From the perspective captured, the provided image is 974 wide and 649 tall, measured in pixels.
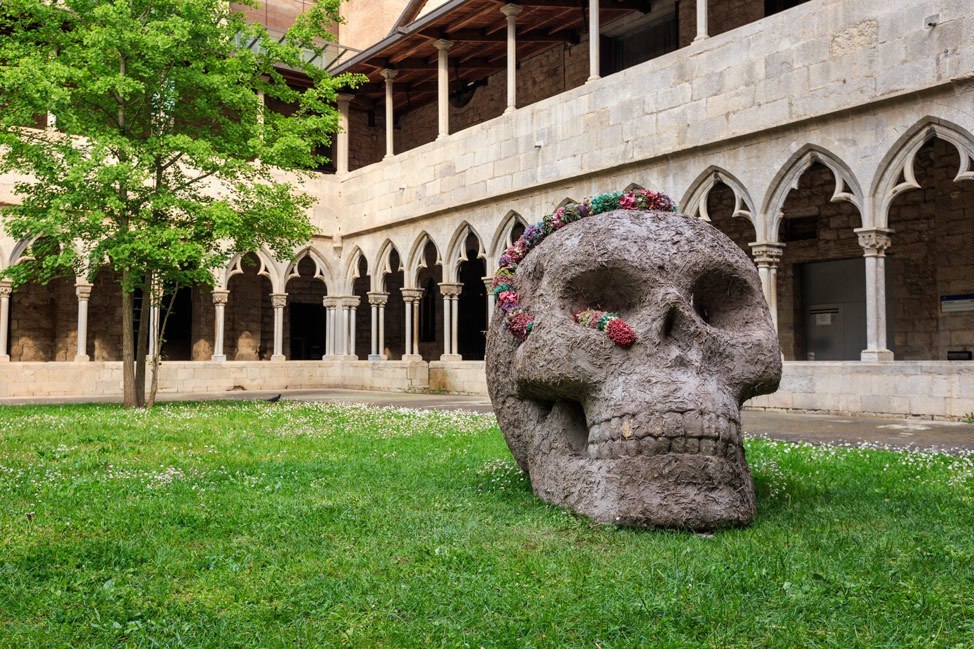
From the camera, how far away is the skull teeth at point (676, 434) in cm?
392

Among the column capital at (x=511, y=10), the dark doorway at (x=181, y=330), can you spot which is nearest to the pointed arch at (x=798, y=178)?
the column capital at (x=511, y=10)

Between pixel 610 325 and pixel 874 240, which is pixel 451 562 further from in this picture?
pixel 874 240

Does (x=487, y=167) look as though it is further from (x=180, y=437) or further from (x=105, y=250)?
(x=180, y=437)

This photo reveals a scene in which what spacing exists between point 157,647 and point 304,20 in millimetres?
11788

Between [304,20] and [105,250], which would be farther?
[304,20]

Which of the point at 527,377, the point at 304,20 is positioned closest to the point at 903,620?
the point at 527,377

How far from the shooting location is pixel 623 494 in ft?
13.2

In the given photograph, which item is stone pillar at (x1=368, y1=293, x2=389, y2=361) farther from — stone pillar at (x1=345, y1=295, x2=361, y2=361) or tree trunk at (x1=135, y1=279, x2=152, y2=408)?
tree trunk at (x1=135, y1=279, x2=152, y2=408)

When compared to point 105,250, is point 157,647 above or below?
below

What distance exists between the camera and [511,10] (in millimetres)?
16125

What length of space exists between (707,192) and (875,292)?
3058 mm

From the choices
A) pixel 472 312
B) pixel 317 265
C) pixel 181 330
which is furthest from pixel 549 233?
pixel 181 330

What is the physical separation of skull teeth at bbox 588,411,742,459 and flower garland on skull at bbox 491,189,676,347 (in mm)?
455

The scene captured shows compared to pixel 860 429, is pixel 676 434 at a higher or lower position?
higher
